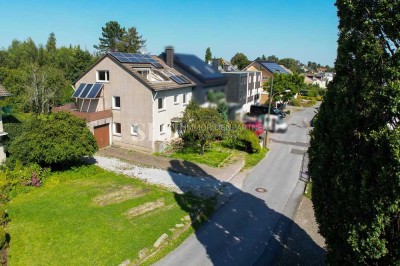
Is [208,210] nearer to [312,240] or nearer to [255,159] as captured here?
[312,240]

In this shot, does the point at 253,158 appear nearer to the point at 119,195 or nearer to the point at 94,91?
the point at 119,195

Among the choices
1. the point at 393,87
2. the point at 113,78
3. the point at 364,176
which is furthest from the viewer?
the point at 113,78

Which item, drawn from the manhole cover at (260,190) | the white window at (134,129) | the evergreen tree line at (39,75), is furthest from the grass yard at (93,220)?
the evergreen tree line at (39,75)

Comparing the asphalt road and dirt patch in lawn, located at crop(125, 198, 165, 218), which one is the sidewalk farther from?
dirt patch in lawn, located at crop(125, 198, 165, 218)

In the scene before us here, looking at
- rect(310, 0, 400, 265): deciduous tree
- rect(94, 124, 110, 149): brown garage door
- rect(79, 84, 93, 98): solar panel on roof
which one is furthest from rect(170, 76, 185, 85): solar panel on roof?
rect(94, 124, 110, 149): brown garage door

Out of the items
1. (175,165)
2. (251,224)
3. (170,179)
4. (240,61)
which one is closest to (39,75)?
(175,165)

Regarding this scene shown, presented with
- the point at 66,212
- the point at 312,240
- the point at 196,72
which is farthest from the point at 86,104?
the point at 196,72
